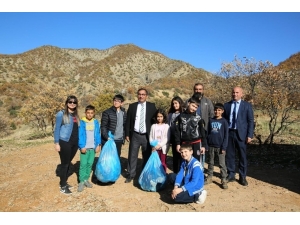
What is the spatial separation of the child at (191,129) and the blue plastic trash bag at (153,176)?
519 mm

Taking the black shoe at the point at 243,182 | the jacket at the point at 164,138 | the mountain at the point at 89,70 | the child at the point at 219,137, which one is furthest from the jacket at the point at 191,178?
the mountain at the point at 89,70

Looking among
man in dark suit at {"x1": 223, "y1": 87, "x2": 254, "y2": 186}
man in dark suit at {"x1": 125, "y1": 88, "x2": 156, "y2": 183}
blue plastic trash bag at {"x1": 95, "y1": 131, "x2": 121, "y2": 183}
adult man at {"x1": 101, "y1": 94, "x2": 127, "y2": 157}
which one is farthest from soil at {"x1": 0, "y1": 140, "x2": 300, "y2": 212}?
adult man at {"x1": 101, "y1": 94, "x2": 127, "y2": 157}

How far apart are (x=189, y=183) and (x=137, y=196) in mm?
1130

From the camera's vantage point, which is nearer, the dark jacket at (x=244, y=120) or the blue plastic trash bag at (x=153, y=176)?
the blue plastic trash bag at (x=153, y=176)

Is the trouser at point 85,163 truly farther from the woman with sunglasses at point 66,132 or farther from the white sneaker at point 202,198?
the white sneaker at point 202,198

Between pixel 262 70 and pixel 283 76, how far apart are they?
29.8 inches

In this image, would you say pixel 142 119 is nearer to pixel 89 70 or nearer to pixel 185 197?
pixel 185 197

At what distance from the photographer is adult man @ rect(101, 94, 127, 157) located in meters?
5.23

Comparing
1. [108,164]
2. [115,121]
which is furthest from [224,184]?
[115,121]

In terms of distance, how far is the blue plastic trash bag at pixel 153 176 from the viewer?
4.78 meters

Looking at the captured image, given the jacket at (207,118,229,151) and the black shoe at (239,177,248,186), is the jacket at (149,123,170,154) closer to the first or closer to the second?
the jacket at (207,118,229,151)

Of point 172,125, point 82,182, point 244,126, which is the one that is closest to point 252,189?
point 244,126
